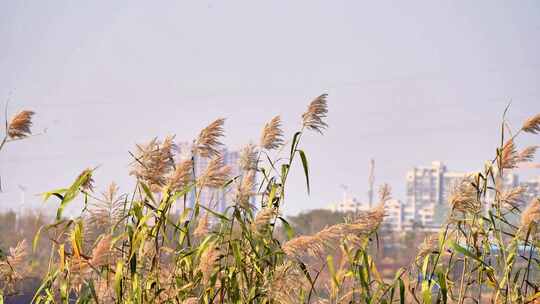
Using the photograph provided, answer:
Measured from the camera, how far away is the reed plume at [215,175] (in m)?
3.55

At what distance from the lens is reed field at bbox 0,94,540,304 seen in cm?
358

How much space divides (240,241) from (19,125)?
912 millimetres

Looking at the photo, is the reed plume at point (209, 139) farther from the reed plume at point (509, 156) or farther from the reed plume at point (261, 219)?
the reed plume at point (509, 156)

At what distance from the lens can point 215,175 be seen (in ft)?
11.7

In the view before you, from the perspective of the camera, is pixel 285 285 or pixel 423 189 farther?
pixel 423 189

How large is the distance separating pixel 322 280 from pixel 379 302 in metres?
0.52

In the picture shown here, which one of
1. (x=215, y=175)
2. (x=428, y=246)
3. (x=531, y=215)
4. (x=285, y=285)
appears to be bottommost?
(x=285, y=285)

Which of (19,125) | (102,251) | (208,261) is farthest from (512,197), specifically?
(19,125)

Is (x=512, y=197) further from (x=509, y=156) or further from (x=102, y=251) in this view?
(x=102, y=251)

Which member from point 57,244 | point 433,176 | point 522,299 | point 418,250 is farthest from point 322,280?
point 433,176

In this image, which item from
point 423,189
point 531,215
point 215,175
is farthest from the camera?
point 423,189

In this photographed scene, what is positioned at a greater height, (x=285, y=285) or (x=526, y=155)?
(x=526, y=155)

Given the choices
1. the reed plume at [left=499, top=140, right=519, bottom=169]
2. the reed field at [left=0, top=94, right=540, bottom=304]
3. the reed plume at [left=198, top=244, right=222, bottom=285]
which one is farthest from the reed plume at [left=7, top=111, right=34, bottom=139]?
the reed plume at [left=499, top=140, right=519, bottom=169]

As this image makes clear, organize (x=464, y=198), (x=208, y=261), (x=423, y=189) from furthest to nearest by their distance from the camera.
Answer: (x=423, y=189)
(x=464, y=198)
(x=208, y=261)
